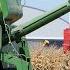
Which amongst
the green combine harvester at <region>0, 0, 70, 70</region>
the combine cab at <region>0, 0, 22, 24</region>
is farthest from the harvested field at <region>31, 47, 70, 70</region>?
the combine cab at <region>0, 0, 22, 24</region>

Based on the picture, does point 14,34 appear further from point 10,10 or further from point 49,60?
point 49,60

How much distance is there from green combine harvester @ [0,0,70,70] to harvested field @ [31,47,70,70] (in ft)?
6.33

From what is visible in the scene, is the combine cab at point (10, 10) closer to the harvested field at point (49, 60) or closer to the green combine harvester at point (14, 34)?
the green combine harvester at point (14, 34)

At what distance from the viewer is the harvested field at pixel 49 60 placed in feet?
24.5

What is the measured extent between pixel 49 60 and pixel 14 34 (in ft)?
7.82

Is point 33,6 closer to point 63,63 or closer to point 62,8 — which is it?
point 63,63

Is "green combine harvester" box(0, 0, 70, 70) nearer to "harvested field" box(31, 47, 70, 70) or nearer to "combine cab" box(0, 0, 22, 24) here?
"combine cab" box(0, 0, 22, 24)

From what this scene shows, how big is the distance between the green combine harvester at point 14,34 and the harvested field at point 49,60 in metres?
1.93

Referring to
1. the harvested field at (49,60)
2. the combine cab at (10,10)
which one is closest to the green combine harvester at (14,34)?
the combine cab at (10,10)

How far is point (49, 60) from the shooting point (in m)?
7.61

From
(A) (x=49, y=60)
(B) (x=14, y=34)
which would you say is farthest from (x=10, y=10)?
(A) (x=49, y=60)

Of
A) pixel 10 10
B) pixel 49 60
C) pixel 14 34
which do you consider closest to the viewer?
pixel 10 10

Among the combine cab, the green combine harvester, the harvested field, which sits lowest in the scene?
the harvested field

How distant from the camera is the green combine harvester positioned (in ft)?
16.3
